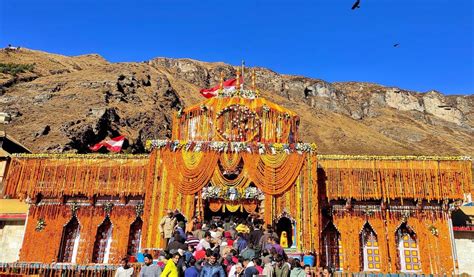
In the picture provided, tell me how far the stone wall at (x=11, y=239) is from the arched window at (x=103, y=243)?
4.30m

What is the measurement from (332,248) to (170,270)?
13094mm

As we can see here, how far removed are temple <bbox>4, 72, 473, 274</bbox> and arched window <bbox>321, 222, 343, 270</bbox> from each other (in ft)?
0.16

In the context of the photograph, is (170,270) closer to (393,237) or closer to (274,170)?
(274,170)

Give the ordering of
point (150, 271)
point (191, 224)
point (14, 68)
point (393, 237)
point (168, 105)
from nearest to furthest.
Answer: point (150, 271), point (191, 224), point (393, 237), point (14, 68), point (168, 105)

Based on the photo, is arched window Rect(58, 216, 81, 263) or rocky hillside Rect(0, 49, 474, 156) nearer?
arched window Rect(58, 216, 81, 263)

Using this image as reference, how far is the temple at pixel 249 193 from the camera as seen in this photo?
19828 mm

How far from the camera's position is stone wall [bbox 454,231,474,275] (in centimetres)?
2062

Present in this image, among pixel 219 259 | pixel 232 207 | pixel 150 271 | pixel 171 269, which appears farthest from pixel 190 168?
pixel 171 269

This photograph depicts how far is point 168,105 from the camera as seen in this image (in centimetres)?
7988

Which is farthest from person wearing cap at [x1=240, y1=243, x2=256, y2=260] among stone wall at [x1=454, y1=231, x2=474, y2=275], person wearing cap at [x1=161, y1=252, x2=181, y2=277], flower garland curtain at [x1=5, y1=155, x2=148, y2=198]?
stone wall at [x1=454, y1=231, x2=474, y2=275]

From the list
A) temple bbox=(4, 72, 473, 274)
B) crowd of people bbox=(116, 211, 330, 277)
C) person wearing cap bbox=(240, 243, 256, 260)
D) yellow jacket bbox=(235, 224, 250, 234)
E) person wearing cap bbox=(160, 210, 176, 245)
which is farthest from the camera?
temple bbox=(4, 72, 473, 274)

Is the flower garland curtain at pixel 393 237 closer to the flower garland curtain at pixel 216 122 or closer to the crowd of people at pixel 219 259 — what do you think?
the flower garland curtain at pixel 216 122

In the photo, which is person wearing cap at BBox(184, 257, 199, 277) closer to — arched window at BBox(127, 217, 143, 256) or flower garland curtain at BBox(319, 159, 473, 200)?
flower garland curtain at BBox(319, 159, 473, 200)

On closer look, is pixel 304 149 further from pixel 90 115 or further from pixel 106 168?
pixel 90 115
